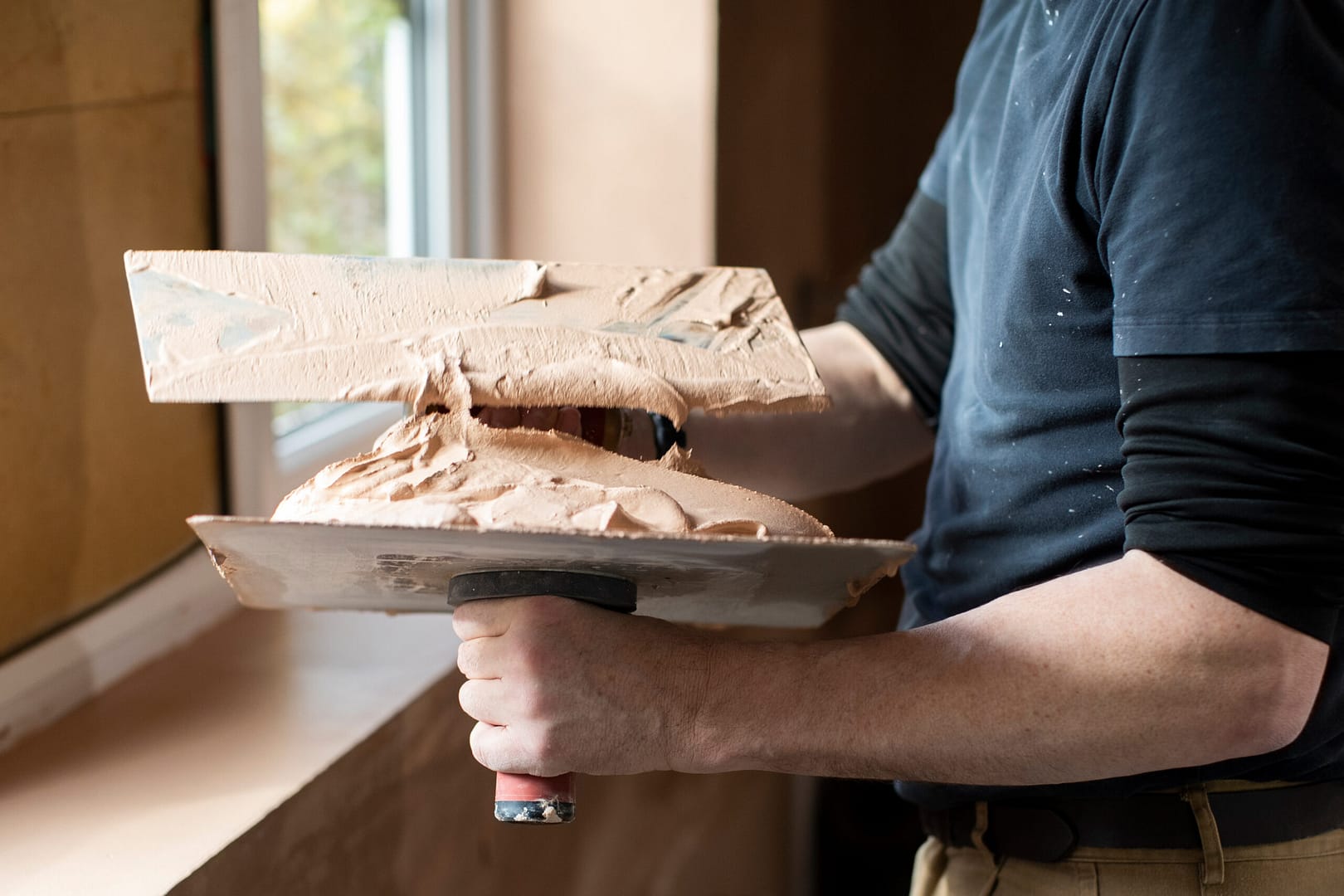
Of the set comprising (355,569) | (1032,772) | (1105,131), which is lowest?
(1032,772)

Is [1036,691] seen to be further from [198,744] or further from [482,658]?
[198,744]

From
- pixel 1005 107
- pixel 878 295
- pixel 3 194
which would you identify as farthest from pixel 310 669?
pixel 1005 107

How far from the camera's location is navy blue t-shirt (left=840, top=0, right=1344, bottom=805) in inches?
21.5

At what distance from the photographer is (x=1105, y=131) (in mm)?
604

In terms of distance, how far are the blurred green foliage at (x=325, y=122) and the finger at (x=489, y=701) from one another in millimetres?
777

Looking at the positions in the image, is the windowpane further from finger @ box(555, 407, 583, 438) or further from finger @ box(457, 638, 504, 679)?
finger @ box(457, 638, 504, 679)

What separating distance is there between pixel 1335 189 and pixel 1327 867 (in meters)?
0.48

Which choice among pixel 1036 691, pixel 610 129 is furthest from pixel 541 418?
pixel 610 129

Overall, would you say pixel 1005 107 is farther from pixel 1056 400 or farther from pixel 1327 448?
pixel 1327 448

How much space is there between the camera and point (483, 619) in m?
0.62

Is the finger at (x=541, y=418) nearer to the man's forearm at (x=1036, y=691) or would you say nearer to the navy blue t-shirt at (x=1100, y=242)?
the man's forearm at (x=1036, y=691)

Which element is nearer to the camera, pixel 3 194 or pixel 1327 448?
pixel 1327 448

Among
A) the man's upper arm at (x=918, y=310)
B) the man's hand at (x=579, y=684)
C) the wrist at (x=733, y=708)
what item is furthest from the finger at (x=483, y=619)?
the man's upper arm at (x=918, y=310)

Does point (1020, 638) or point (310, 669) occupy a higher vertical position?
point (1020, 638)
